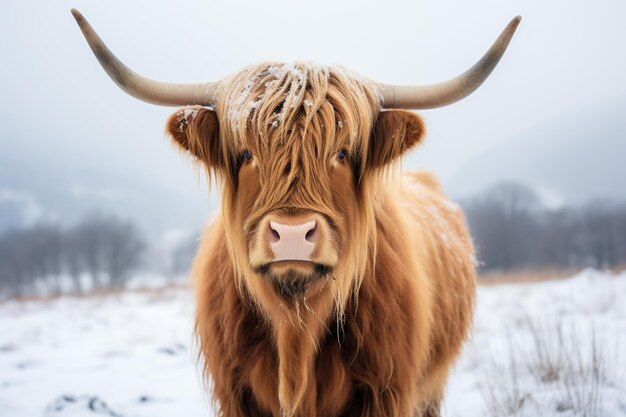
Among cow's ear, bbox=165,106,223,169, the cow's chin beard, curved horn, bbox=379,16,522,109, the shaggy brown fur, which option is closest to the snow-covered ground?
the shaggy brown fur

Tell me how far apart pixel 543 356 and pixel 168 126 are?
3345 millimetres

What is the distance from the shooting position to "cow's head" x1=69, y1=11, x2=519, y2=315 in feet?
6.63

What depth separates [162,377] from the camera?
4969 millimetres

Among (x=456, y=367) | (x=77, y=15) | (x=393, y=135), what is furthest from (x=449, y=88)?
(x=456, y=367)

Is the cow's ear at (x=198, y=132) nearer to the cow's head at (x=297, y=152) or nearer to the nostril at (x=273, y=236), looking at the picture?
the cow's head at (x=297, y=152)

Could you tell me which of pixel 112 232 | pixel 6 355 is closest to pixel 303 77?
pixel 6 355

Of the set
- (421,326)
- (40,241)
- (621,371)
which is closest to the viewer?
(421,326)

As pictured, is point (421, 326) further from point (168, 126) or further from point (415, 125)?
point (168, 126)

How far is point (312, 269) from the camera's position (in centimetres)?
198

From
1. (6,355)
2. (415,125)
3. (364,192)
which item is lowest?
(6,355)

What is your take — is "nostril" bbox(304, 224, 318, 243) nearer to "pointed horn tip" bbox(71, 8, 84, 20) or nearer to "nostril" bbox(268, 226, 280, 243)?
"nostril" bbox(268, 226, 280, 243)

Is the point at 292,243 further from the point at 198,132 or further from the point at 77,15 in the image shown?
the point at 77,15

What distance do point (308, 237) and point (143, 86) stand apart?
105 cm

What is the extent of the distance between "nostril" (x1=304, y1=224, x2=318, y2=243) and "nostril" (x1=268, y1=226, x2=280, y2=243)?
0.11 m
